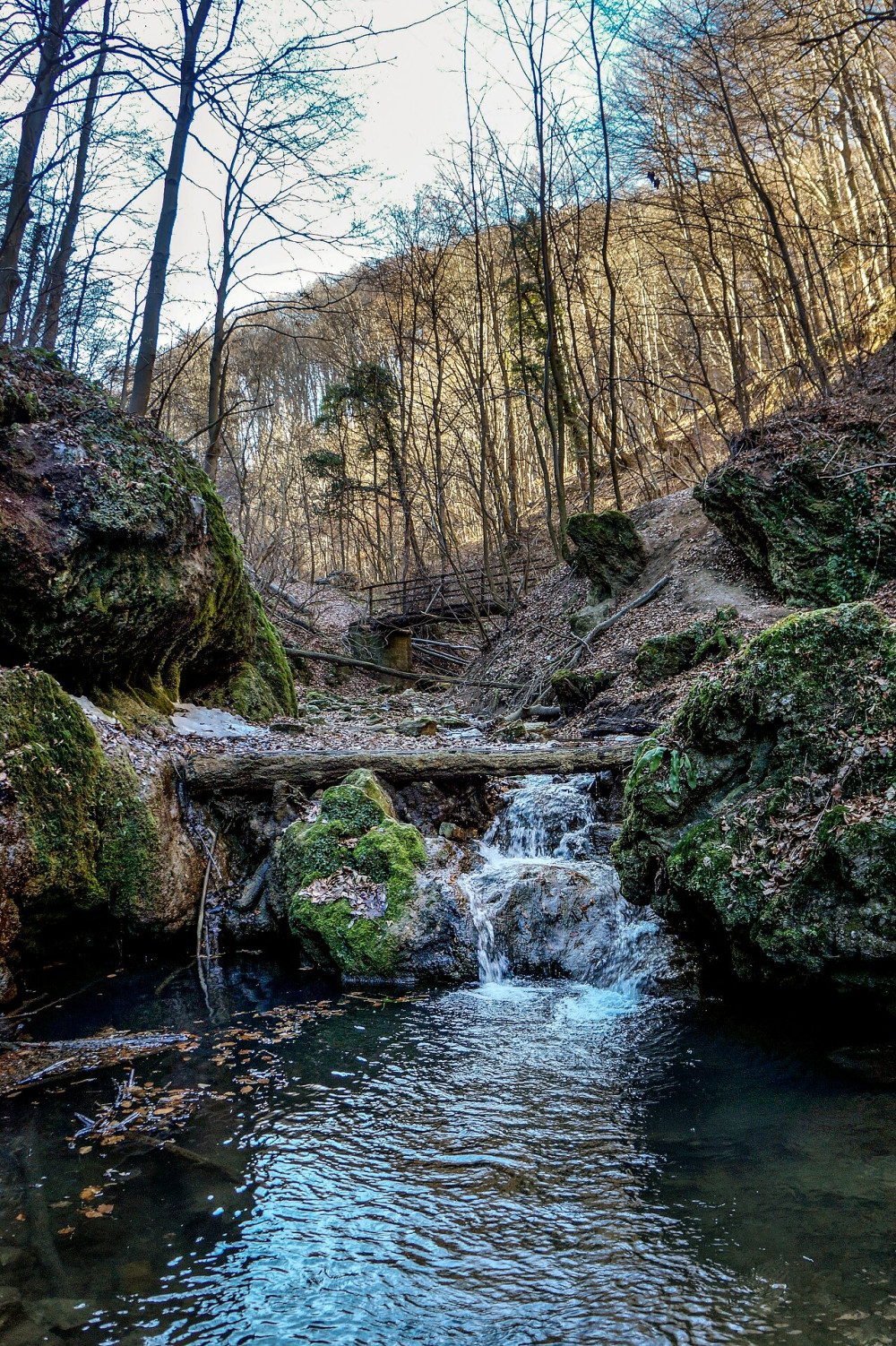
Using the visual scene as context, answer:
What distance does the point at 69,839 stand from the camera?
20.9 ft

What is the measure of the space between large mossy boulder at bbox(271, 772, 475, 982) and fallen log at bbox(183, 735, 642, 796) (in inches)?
28.5

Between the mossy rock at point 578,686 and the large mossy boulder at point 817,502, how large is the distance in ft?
9.64

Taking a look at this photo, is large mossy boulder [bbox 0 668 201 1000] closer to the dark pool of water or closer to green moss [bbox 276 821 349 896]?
green moss [bbox 276 821 349 896]

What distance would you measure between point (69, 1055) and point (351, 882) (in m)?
2.68

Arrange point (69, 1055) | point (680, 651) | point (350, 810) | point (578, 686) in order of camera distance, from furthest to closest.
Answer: point (578, 686) < point (680, 651) < point (350, 810) < point (69, 1055)

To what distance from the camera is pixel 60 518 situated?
7.90 metres

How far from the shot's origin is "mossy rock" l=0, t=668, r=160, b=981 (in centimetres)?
594

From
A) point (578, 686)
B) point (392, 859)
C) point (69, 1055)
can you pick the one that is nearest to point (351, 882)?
point (392, 859)

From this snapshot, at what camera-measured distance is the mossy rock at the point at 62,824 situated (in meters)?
5.94

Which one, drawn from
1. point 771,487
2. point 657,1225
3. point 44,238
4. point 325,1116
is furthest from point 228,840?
point 44,238

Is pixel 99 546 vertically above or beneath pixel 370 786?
above

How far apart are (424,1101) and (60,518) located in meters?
6.59

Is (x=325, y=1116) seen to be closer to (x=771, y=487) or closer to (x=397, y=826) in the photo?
(x=397, y=826)

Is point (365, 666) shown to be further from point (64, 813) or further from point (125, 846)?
point (64, 813)
